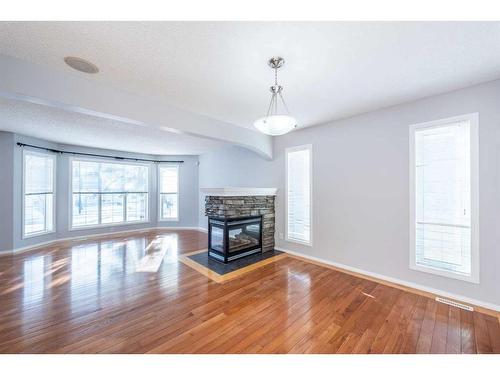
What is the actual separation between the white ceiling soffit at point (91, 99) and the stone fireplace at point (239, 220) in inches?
46.7

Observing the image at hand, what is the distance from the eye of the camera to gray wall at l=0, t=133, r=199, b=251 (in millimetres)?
4273

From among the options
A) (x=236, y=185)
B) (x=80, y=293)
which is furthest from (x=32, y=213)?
(x=236, y=185)

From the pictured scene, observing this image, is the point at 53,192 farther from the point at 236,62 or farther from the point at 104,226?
the point at 236,62

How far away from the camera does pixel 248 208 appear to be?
4199 mm

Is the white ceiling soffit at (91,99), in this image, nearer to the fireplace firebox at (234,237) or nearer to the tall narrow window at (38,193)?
the fireplace firebox at (234,237)

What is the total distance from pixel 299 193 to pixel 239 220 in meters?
1.34

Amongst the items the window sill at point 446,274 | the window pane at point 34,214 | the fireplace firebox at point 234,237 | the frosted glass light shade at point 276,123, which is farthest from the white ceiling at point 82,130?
the window sill at point 446,274

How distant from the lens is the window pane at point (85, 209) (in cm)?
560

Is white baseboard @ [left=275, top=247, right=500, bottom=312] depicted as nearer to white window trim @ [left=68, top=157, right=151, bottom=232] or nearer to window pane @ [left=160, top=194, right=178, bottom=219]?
window pane @ [left=160, top=194, right=178, bottom=219]

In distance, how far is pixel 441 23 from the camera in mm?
1509

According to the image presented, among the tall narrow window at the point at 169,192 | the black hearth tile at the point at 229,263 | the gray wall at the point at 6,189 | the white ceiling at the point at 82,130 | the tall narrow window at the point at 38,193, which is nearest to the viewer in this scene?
the white ceiling at the point at 82,130

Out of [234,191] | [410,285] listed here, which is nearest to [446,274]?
[410,285]

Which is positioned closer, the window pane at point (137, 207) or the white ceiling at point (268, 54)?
the white ceiling at point (268, 54)
